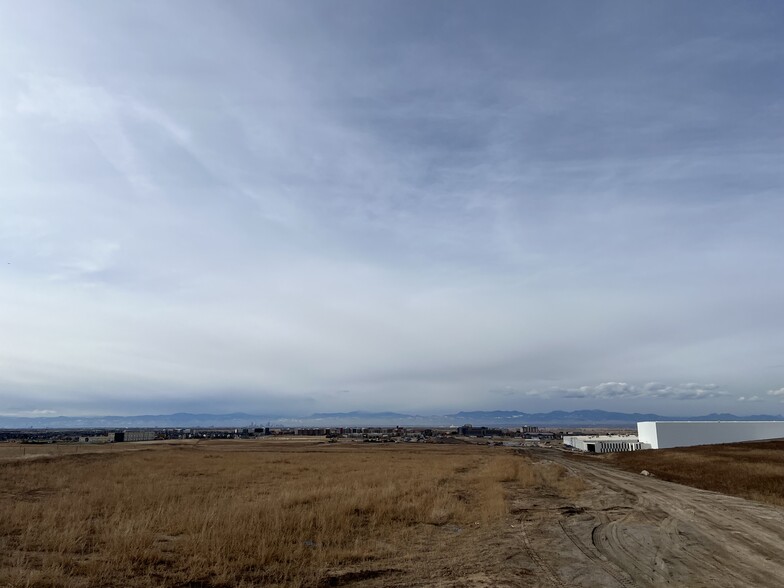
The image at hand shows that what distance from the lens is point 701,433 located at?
86.8 meters

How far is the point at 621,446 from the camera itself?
106188mm

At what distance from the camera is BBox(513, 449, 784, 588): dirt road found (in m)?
10.9

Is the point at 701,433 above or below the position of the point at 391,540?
above

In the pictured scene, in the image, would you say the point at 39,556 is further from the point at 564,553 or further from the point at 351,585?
the point at 564,553

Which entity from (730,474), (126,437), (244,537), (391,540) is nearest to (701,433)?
(730,474)

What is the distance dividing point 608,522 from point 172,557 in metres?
13.2

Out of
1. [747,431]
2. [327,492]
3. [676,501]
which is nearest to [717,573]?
[676,501]

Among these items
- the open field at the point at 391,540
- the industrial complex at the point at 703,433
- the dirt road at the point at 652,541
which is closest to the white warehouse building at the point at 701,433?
the industrial complex at the point at 703,433

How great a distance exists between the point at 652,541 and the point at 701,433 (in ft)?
279

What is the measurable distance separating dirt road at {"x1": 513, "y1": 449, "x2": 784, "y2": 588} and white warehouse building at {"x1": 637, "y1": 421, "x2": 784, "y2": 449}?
70389 millimetres

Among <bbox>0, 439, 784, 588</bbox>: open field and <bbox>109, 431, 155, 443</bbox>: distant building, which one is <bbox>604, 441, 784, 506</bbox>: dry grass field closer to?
<bbox>0, 439, 784, 588</bbox>: open field

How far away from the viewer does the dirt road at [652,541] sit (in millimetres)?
10945

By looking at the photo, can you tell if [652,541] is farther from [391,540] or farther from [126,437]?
[126,437]

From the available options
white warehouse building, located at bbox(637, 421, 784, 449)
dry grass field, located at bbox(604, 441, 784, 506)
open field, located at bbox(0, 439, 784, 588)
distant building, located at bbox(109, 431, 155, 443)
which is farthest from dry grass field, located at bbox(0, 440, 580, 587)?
distant building, located at bbox(109, 431, 155, 443)
